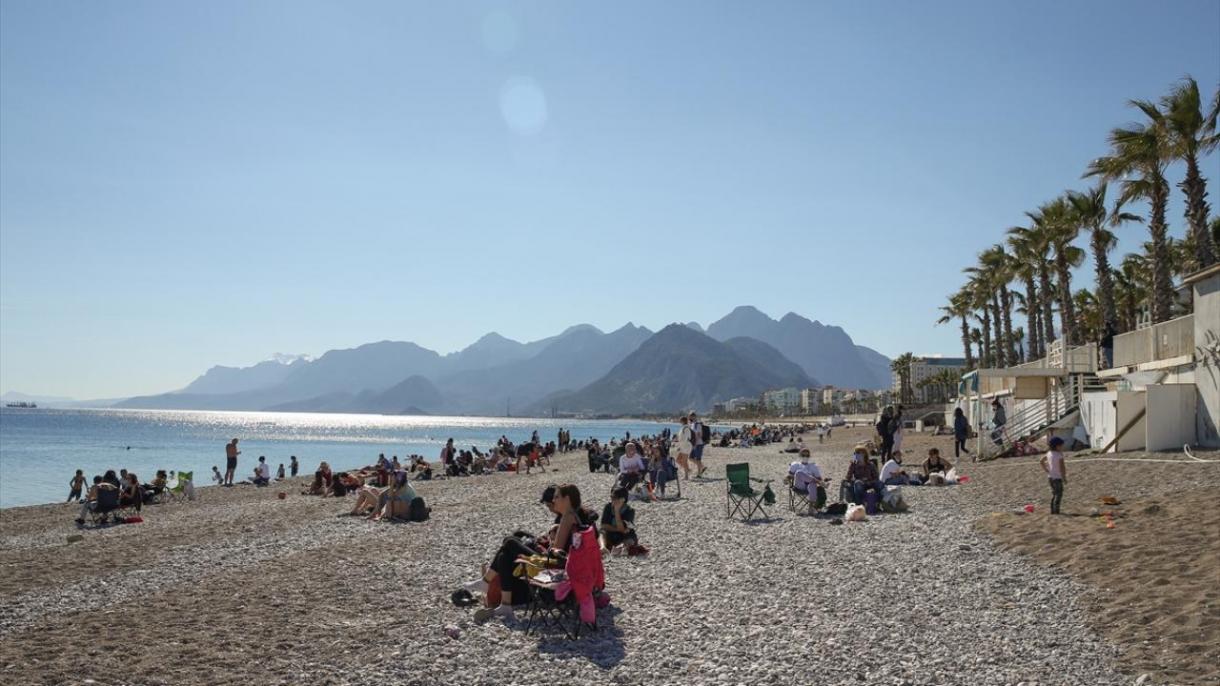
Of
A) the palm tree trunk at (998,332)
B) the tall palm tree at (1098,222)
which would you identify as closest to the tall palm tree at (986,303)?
the palm tree trunk at (998,332)

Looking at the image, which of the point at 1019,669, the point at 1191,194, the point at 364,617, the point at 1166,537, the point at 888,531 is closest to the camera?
the point at 1019,669

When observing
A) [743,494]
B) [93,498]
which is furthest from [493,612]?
[93,498]

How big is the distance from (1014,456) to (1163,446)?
15.0 ft

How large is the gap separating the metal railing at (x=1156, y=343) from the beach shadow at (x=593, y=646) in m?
17.9

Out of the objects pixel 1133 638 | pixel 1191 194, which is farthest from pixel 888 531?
pixel 1191 194

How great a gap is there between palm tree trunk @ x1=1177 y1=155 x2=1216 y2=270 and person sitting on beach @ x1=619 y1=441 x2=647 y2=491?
49.9ft

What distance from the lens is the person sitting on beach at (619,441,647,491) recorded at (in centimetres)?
1723

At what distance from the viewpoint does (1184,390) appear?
60.8ft

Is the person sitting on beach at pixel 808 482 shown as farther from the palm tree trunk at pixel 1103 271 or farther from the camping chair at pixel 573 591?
the palm tree trunk at pixel 1103 271

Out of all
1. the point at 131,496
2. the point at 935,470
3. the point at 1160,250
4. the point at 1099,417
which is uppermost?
the point at 1160,250

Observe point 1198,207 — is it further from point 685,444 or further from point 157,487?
point 157,487

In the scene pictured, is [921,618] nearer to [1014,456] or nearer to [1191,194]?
[1014,456]

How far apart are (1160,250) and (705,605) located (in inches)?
840

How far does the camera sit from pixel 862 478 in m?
14.6
